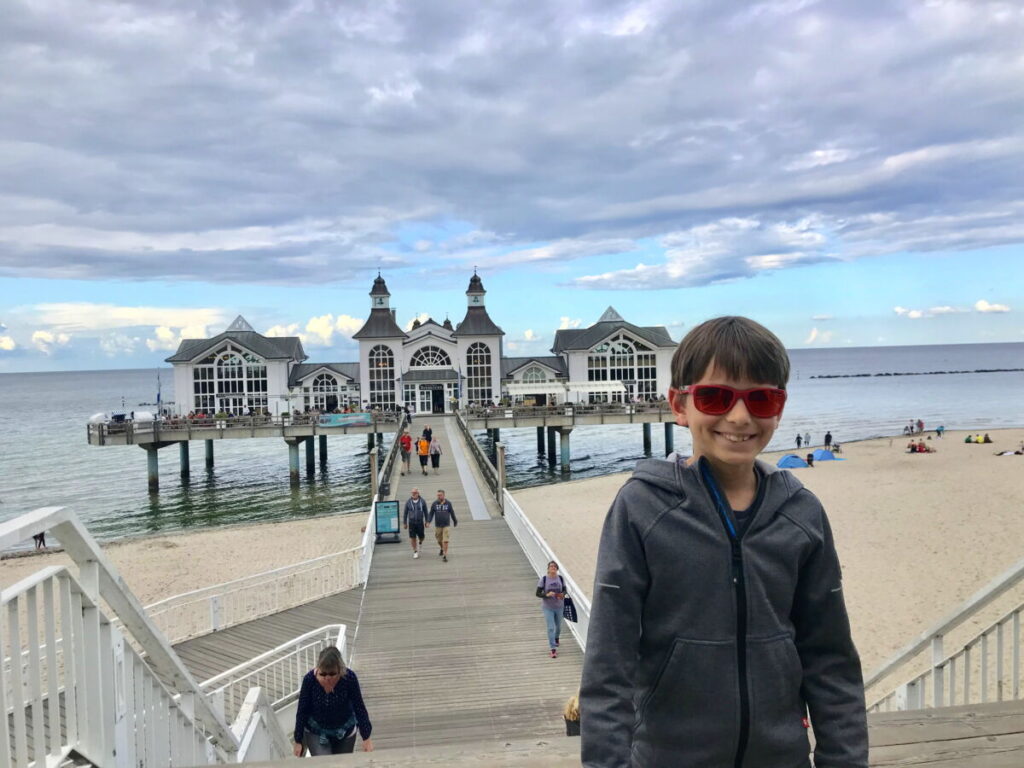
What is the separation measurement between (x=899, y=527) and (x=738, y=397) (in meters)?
22.8

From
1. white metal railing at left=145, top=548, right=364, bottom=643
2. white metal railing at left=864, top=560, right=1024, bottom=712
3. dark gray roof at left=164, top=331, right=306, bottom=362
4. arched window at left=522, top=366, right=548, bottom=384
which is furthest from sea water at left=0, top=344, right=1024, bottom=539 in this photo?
white metal railing at left=864, top=560, right=1024, bottom=712

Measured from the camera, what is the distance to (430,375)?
155 ft

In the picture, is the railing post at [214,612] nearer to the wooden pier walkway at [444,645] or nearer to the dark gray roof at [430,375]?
the wooden pier walkway at [444,645]

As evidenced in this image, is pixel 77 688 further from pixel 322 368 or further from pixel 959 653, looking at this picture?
pixel 322 368

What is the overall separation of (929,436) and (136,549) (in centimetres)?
4489

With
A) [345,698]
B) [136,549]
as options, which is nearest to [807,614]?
[345,698]

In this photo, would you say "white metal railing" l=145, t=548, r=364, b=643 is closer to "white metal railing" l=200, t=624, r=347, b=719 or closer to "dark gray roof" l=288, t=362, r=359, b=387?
"white metal railing" l=200, t=624, r=347, b=719

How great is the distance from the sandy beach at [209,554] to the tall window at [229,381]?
20928 mm

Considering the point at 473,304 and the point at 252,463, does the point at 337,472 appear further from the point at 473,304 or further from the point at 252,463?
the point at 473,304

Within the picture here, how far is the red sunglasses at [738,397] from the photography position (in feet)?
6.18

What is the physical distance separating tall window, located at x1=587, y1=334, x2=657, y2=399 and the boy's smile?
46.2 m

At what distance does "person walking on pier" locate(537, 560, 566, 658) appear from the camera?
831cm

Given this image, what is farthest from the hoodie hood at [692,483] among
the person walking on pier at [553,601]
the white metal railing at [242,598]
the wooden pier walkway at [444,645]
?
the white metal railing at [242,598]

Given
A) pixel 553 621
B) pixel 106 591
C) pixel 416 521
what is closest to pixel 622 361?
pixel 416 521
